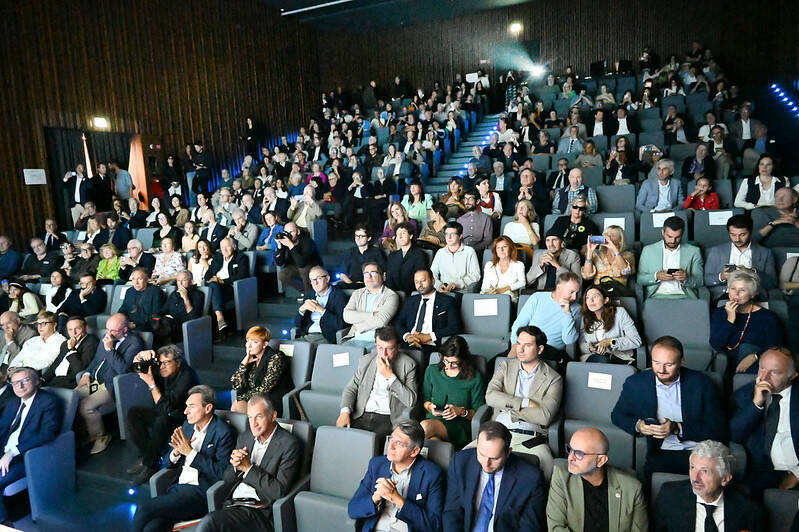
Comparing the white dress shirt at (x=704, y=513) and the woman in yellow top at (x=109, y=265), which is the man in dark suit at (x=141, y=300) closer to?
the woman in yellow top at (x=109, y=265)

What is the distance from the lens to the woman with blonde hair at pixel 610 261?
387 cm

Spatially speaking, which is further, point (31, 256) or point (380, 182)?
point (380, 182)

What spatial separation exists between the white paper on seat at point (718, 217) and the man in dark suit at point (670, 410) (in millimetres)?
2420

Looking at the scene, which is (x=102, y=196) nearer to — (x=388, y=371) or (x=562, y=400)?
(x=388, y=371)

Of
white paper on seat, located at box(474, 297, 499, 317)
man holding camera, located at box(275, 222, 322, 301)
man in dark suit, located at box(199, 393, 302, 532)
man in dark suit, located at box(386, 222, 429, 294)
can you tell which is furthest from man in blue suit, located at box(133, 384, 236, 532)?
man holding camera, located at box(275, 222, 322, 301)

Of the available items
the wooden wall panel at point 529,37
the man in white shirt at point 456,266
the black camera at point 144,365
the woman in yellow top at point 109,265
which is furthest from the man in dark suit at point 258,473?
the wooden wall panel at point 529,37

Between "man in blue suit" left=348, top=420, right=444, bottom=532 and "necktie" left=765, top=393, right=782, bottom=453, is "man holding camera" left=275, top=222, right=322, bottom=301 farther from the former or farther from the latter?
"necktie" left=765, top=393, right=782, bottom=453

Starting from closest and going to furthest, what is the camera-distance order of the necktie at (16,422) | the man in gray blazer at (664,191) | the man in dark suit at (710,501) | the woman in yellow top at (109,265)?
the man in dark suit at (710,501) < the necktie at (16,422) < the man in gray blazer at (664,191) < the woman in yellow top at (109,265)

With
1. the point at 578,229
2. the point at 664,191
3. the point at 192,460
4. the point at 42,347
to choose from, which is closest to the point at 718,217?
the point at 664,191

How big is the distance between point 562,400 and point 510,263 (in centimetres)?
148

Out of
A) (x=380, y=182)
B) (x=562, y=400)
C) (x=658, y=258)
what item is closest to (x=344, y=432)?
(x=562, y=400)

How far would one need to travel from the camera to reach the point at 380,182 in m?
7.39

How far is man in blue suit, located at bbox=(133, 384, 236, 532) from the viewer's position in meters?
2.59

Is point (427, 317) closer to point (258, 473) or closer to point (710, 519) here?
point (258, 473)
